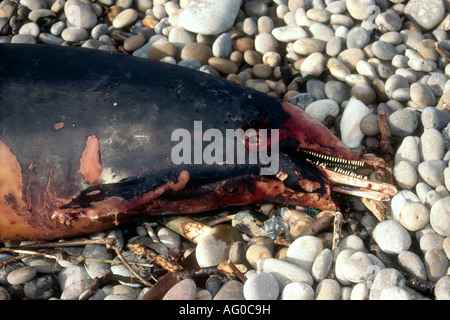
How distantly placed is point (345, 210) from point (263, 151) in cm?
66

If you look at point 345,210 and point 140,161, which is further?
point 345,210

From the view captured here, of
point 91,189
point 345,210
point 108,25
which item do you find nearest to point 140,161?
point 91,189

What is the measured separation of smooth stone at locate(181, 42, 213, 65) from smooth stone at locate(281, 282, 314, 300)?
235cm

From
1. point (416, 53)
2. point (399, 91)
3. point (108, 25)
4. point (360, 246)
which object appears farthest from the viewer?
point (108, 25)

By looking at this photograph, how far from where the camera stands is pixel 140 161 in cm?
286

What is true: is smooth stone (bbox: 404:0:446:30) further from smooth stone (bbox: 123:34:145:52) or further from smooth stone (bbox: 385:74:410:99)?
smooth stone (bbox: 123:34:145:52)

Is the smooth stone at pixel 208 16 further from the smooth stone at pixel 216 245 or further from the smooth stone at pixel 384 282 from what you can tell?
the smooth stone at pixel 384 282

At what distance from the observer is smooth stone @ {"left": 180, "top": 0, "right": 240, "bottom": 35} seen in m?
4.44

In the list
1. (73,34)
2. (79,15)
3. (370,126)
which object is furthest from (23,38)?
(370,126)

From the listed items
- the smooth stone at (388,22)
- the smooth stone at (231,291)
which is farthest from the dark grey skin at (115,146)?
the smooth stone at (388,22)

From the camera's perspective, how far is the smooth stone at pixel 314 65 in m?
4.09

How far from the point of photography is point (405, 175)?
321 centimetres

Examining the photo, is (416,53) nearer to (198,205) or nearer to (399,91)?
(399,91)
